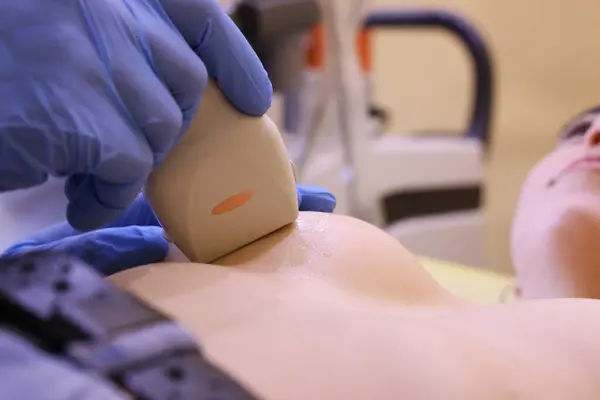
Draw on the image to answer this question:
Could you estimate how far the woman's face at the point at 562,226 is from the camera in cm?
85

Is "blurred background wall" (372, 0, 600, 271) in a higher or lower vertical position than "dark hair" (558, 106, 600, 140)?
lower

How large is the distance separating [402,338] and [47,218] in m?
0.70

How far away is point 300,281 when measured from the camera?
2.01 feet

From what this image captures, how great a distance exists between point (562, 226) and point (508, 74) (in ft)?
7.18

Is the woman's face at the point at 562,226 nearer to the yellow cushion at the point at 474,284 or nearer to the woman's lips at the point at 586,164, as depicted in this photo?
the woman's lips at the point at 586,164

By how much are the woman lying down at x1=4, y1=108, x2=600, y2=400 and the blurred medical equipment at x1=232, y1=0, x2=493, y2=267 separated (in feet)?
3.18

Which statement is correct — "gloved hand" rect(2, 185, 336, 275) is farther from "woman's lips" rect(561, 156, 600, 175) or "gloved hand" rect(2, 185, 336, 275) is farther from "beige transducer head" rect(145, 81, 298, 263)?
"woman's lips" rect(561, 156, 600, 175)

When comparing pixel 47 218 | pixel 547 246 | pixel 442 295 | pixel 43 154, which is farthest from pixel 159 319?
pixel 47 218

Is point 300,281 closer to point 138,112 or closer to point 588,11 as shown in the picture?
point 138,112

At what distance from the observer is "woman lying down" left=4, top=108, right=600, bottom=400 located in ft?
1.42

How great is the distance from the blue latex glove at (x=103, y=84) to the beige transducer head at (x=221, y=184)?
29 millimetres

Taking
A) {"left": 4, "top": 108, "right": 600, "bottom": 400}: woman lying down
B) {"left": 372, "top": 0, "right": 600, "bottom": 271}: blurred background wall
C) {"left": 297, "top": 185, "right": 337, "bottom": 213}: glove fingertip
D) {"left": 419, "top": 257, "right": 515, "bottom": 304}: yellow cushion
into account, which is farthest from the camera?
{"left": 372, "top": 0, "right": 600, "bottom": 271}: blurred background wall

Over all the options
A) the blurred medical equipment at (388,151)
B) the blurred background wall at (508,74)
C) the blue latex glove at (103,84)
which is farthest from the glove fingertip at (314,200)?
the blurred background wall at (508,74)

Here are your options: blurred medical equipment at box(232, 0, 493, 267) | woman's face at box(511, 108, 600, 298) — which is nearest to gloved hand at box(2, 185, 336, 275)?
woman's face at box(511, 108, 600, 298)
